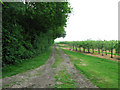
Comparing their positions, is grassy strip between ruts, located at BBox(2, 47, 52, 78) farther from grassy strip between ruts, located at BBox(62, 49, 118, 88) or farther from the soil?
grassy strip between ruts, located at BBox(62, 49, 118, 88)

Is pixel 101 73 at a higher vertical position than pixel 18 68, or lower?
lower

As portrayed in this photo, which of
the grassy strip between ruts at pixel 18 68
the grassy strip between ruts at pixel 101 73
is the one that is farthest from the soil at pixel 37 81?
the grassy strip between ruts at pixel 18 68

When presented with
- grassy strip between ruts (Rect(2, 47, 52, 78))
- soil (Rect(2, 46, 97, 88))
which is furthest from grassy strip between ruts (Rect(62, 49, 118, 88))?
grassy strip between ruts (Rect(2, 47, 52, 78))

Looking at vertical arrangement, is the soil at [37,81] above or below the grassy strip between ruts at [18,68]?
below

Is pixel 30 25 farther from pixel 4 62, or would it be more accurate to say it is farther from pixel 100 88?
pixel 100 88

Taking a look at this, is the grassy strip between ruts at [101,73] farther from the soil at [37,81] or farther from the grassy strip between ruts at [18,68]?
the grassy strip between ruts at [18,68]

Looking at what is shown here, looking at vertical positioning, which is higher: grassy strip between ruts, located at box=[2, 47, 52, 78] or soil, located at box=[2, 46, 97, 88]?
grassy strip between ruts, located at box=[2, 47, 52, 78]

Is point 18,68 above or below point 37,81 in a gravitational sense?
above

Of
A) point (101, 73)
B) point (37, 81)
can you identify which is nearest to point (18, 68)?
point (37, 81)

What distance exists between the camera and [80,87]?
4824 millimetres

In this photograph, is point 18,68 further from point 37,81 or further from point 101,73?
point 101,73

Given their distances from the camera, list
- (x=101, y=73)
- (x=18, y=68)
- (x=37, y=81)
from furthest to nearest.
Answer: (x=18, y=68), (x=101, y=73), (x=37, y=81)

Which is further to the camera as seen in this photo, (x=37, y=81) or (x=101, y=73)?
(x=101, y=73)

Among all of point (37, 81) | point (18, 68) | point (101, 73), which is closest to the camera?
point (37, 81)
